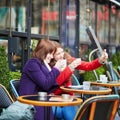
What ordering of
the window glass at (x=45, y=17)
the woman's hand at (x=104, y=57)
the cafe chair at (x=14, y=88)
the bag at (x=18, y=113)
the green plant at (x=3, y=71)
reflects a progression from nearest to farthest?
the bag at (x=18, y=113) → the cafe chair at (x=14, y=88) → the woman's hand at (x=104, y=57) → the green plant at (x=3, y=71) → the window glass at (x=45, y=17)

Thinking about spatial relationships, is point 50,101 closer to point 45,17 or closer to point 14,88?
point 14,88

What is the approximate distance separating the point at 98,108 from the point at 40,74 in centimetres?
101

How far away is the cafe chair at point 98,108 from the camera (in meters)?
3.21

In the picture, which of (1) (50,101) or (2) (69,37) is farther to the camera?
(2) (69,37)

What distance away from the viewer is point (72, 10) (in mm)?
10047

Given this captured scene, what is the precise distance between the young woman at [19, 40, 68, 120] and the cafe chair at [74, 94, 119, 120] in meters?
0.88

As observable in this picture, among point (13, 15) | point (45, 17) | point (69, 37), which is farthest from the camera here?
point (69, 37)

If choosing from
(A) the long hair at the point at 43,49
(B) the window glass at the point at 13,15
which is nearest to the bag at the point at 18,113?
(A) the long hair at the point at 43,49

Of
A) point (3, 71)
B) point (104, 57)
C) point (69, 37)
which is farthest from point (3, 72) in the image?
point (69, 37)

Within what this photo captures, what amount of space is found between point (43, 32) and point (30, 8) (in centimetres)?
100

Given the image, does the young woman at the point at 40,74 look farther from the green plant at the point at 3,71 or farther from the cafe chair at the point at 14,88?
the green plant at the point at 3,71

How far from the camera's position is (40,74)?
13.5 ft

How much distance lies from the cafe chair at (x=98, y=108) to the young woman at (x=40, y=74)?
2.88 ft

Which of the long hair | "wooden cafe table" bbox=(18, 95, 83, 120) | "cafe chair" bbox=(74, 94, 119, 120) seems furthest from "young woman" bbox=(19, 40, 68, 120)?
"cafe chair" bbox=(74, 94, 119, 120)
